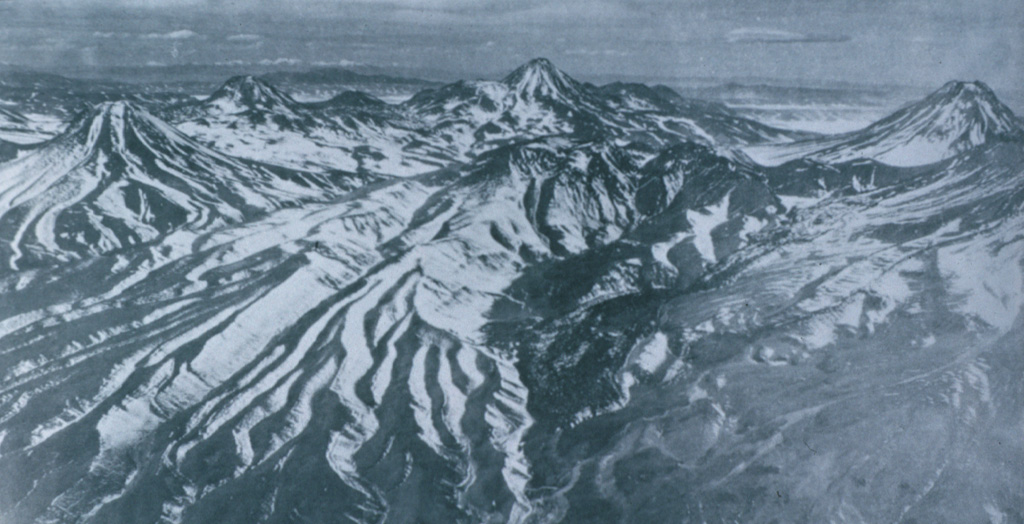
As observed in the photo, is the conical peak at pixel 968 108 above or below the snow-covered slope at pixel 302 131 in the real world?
above

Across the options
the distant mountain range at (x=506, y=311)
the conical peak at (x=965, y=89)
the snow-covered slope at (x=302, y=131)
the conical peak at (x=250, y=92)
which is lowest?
the distant mountain range at (x=506, y=311)

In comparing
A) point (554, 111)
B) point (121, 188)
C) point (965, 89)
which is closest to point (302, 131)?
point (121, 188)

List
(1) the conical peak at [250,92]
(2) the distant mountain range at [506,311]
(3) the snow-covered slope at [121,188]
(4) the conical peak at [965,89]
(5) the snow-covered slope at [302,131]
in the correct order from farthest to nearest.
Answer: (5) the snow-covered slope at [302,131] → (1) the conical peak at [250,92] → (3) the snow-covered slope at [121,188] → (4) the conical peak at [965,89] → (2) the distant mountain range at [506,311]

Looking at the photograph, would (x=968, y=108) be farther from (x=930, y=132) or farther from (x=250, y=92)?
(x=250, y=92)

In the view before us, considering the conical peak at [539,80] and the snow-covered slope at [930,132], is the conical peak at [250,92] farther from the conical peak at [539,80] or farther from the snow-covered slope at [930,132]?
the snow-covered slope at [930,132]

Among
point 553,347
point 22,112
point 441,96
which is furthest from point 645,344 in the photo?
point 22,112

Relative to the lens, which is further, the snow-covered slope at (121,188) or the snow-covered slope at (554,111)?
the snow-covered slope at (554,111)

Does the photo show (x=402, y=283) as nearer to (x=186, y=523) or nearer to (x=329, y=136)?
(x=329, y=136)

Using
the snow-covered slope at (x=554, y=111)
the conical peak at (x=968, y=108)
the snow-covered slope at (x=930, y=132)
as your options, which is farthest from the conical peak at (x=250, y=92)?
the conical peak at (x=968, y=108)
